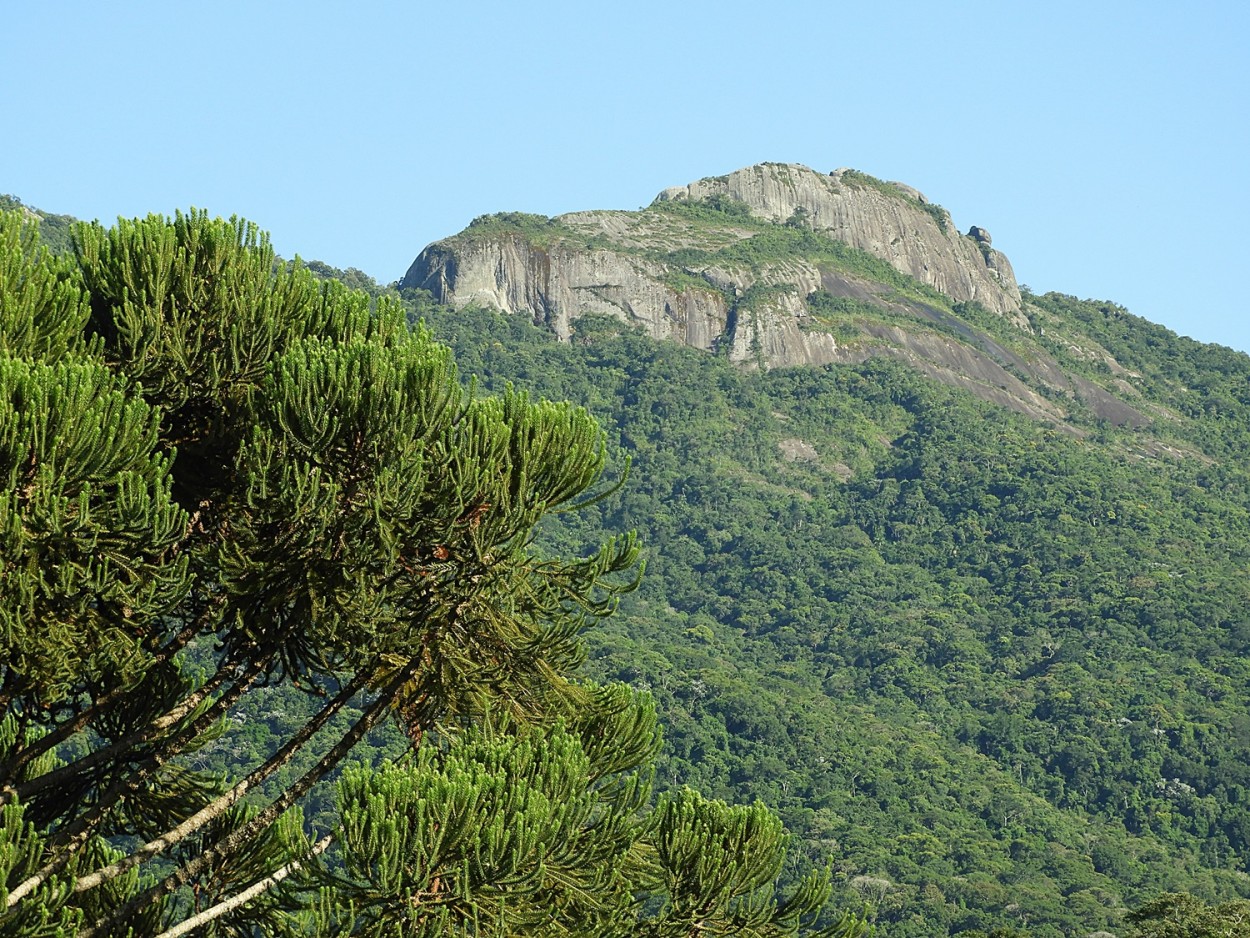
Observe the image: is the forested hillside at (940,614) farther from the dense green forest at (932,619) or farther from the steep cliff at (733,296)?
the steep cliff at (733,296)

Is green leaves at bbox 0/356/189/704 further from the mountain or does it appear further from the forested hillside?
the forested hillside

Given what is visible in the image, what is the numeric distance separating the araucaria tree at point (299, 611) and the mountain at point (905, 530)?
4570 cm

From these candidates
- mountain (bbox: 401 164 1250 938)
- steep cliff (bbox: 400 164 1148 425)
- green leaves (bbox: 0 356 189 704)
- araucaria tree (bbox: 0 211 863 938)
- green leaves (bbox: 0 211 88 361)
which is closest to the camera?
green leaves (bbox: 0 356 189 704)

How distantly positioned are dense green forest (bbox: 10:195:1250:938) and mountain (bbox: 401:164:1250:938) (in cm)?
26

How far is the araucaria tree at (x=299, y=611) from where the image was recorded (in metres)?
8.18

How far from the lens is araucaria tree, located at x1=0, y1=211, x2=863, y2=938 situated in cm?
818

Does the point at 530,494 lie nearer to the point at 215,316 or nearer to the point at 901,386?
the point at 215,316

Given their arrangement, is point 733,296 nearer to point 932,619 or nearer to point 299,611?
point 932,619

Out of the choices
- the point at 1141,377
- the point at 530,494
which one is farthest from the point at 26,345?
the point at 1141,377

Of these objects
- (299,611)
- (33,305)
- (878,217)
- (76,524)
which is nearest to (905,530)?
(878,217)

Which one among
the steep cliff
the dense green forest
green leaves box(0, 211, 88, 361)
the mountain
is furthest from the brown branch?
the steep cliff

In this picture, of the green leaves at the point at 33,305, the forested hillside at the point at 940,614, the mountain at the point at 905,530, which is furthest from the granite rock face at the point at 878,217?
the green leaves at the point at 33,305

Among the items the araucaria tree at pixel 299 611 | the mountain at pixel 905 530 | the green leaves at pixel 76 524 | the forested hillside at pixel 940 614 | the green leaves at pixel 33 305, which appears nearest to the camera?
the green leaves at pixel 76 524

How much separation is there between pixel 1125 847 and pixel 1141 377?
9440 cm
